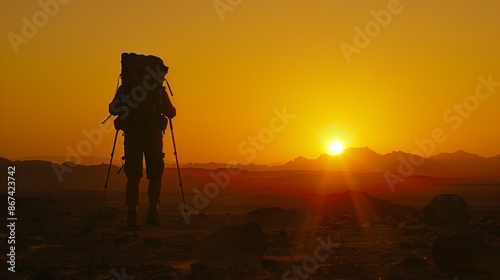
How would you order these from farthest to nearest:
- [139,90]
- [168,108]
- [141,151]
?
[168,108]
[141,151]
[139,90]

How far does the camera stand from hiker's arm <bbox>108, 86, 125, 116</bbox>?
12883mm

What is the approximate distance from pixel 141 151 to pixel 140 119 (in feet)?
2.32

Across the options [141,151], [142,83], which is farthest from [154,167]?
[142,83]

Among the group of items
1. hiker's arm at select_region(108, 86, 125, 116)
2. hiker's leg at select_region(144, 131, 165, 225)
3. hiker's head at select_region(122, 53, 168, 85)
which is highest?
hiker's head at select_region(122, 53, 168, 85)

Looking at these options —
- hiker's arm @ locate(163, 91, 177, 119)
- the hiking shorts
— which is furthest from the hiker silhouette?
hiker's arm @ locate(163, 91, 177, 119)

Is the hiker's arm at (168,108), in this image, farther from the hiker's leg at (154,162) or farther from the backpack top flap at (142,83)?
the hiker's leg at (154,162)

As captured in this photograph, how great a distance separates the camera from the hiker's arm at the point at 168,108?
13469mm

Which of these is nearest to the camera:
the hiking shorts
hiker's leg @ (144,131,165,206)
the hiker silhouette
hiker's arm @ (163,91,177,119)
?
the hiker silhouette

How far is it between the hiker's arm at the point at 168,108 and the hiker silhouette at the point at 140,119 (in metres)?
0.18

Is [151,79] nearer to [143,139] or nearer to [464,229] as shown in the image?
[143,139]

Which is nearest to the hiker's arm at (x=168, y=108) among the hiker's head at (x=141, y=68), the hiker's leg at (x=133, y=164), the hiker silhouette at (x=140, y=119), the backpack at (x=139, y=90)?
the hiker silhouette at (x=140, y=119)

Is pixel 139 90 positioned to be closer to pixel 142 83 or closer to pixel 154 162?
pixel 142 83

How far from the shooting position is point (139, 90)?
12.9 m

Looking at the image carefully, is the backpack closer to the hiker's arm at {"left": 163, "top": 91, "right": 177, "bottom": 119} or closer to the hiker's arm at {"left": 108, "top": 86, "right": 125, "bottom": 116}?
the hiker's arm at {"left": 108, "top": 86, "right": 125, "bottom": 116}
